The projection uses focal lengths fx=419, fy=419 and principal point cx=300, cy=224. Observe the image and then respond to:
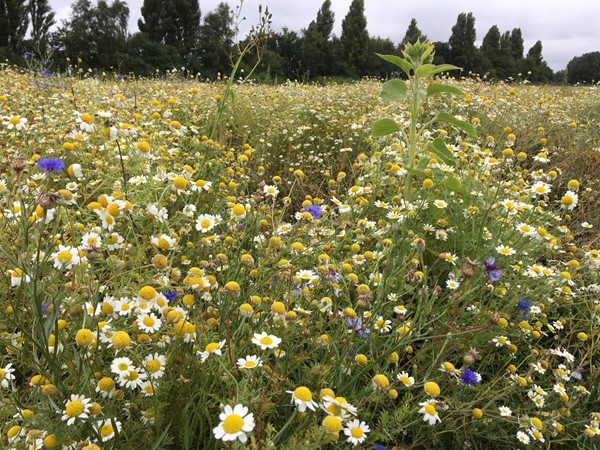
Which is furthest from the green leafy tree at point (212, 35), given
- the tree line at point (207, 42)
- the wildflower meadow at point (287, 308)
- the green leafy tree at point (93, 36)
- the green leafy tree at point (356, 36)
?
the wildflower meadow at point (287, 308)

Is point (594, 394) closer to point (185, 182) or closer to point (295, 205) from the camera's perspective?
point (185, 182)

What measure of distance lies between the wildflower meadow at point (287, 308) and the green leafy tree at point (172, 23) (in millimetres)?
34150

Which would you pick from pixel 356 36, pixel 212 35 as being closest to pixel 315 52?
pixel 356 36

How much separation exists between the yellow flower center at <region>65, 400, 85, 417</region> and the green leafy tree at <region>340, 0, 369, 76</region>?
3581cm

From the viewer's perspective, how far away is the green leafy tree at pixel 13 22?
26.5m

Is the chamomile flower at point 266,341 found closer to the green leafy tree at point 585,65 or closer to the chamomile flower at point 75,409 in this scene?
the chamomile flower at point 75,409

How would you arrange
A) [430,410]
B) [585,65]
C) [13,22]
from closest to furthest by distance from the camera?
[430,410]
[13,22]
[585,65]

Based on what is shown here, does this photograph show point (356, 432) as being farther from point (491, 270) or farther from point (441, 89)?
point (441, 89)

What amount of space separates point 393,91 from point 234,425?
7.00ft

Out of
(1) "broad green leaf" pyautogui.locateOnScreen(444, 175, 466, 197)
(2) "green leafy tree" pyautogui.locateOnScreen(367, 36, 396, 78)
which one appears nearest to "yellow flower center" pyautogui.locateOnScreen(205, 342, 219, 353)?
(1) "broad green leaf" pyautogui.locateOnScreen(444, 175, 466, 197)

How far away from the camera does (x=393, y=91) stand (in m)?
2.48

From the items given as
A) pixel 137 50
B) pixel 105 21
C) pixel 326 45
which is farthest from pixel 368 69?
pixel 105 21

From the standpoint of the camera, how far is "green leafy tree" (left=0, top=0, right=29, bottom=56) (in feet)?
86.8

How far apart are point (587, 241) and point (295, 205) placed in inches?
87.9
